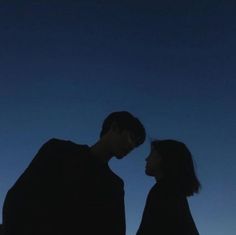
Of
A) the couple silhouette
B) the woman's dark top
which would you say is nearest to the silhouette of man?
the couple silhouette

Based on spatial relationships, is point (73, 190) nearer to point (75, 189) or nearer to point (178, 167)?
point (75, 189)

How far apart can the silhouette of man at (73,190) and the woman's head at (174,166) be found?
139 cm

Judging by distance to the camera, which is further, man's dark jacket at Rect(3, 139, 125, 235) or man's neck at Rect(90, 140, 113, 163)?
man's neck at Rect(90, 140, 113, 163)

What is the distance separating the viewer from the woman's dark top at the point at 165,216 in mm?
5445

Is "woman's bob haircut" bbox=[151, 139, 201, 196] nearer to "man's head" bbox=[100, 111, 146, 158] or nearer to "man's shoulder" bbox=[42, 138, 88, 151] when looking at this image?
"man's head" bbox=[100, 111, 146, 158]

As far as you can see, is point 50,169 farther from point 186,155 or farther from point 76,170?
point 186,155

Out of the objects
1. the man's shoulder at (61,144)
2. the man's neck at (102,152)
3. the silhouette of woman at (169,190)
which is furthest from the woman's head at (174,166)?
the man's shoulder at (61,144)

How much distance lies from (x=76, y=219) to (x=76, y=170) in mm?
496

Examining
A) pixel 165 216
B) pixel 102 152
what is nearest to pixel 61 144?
pixel 102 152

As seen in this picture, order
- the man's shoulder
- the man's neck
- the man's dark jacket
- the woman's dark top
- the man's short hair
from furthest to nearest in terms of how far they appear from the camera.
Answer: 1. the woman's dark top
2. the man's short hair
3. the man's neck
4. the man's shoulder
5. the man's dark jacket

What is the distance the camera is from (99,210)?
4035 mm

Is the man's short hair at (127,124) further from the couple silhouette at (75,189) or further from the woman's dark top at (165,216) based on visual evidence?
the woman's dark top at (165,216)

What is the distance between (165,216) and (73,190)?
192cm

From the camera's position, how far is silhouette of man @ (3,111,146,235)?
375 cm
